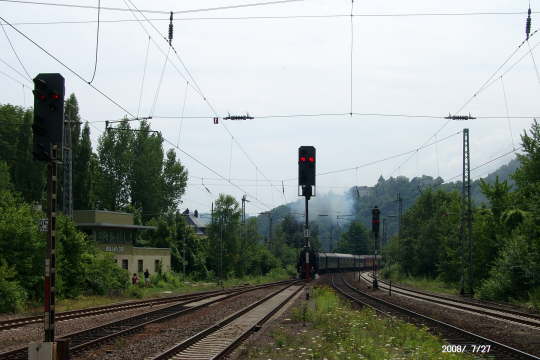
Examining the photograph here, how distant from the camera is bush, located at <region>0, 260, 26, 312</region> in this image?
25672 millimetres

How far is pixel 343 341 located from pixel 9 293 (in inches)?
655

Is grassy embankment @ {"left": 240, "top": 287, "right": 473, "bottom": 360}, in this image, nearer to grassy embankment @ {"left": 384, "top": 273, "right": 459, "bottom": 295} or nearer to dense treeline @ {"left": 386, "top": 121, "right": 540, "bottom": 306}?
dense treeline @ {"left": 386, "top": 121, "right": 540, "bottom": 306}

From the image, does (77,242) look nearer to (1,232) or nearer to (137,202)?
(1,232)

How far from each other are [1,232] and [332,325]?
675 inches

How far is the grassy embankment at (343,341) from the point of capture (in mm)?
13180

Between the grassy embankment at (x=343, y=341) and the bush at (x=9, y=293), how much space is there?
11.9 metres

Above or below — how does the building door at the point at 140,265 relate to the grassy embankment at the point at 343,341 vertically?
below

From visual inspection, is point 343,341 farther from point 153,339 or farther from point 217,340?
point 153,339

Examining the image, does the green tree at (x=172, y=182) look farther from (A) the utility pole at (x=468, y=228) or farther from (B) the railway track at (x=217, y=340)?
(B) the railway track at (x=217, y=340)

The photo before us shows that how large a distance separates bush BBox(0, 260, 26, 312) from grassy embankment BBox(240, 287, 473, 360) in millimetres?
11879

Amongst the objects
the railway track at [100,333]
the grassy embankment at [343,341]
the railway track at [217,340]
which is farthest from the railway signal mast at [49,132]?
the grassy embankment at [343,341]

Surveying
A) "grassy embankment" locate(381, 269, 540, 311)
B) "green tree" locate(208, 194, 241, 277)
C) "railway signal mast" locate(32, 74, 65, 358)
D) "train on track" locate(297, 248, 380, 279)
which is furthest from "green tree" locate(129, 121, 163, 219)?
"railway signal mast" locate(32, 74, 65, 358)

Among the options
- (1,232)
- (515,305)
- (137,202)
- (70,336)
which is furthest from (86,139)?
(70,336)

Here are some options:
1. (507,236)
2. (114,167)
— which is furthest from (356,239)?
(507,236)
